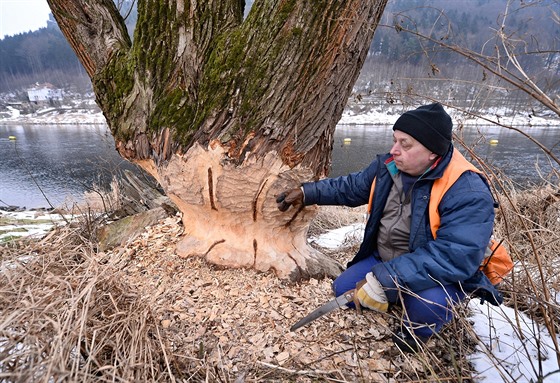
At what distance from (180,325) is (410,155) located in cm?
155

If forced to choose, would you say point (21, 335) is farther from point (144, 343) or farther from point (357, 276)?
point (357, 276)

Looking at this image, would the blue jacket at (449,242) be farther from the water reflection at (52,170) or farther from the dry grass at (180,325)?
the water reflection at (52,170)

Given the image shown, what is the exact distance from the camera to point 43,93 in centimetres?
5562

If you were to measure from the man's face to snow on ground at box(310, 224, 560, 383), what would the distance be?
0.75 m

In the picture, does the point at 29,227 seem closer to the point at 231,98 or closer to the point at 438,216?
the point at 231,98

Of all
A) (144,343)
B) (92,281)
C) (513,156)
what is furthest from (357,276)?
(513,156)

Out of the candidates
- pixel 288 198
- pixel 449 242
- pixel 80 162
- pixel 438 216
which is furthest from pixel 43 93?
pixel 449 242

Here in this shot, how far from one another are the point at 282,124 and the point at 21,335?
148 centimetres

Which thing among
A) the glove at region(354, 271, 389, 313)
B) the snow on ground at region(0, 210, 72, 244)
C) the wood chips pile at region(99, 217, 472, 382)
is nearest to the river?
the snow on ground at region(0, 210, 72, 244)

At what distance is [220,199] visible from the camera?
2.07m

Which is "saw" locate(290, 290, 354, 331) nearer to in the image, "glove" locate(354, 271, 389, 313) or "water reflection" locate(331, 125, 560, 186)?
"glove" locate(354, 271, 389, 313)

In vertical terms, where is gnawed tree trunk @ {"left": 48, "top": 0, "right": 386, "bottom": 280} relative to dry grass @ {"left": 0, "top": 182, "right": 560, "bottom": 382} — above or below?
above

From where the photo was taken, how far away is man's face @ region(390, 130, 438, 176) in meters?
1.63

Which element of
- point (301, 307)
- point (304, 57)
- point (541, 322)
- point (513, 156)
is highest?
point (304, 57)
